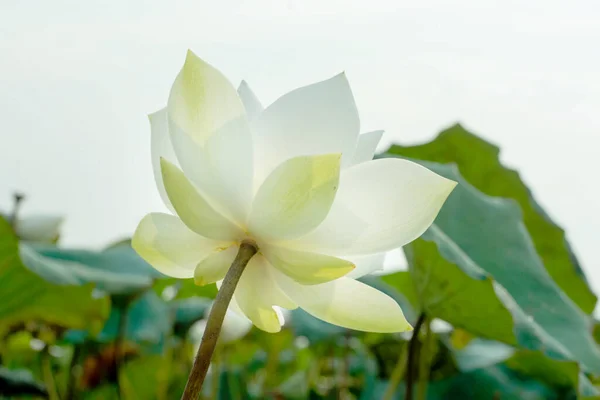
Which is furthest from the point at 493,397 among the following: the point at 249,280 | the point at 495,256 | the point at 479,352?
the point at 249,280

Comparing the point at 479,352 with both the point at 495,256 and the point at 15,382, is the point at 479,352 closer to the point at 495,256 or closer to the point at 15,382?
the point at 495,256

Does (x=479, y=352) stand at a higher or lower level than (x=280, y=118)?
lower

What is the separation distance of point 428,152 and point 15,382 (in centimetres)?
91

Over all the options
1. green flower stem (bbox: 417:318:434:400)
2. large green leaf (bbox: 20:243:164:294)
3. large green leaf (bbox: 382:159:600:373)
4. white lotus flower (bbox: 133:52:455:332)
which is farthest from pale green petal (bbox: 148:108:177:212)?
green flower stem (bbox: 417:318:434:400)

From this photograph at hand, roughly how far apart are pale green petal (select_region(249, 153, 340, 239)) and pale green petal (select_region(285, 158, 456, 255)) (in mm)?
20

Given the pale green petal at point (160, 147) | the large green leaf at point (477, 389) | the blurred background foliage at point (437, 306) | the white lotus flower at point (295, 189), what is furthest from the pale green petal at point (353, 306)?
the large green leaf at point (477, 389)

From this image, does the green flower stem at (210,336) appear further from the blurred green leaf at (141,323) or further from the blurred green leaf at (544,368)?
the blurred green leaf at (141,323)

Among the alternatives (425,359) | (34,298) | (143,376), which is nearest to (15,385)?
(34,298)

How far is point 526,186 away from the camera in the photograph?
131 centimetres

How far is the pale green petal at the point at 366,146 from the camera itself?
0.49 metres

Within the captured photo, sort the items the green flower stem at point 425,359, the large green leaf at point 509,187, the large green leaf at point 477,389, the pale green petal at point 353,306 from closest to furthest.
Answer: the pale green petal at point 353,306
the green flower stem at point 425,359
the large green leaf at point 509,187
the large green leaf at point 477,389

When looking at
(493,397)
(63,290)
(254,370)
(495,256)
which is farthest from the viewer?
(254,370)

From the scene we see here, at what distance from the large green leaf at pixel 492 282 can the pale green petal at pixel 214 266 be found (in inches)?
14.9

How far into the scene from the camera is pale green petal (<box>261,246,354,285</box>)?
43 centimetres
